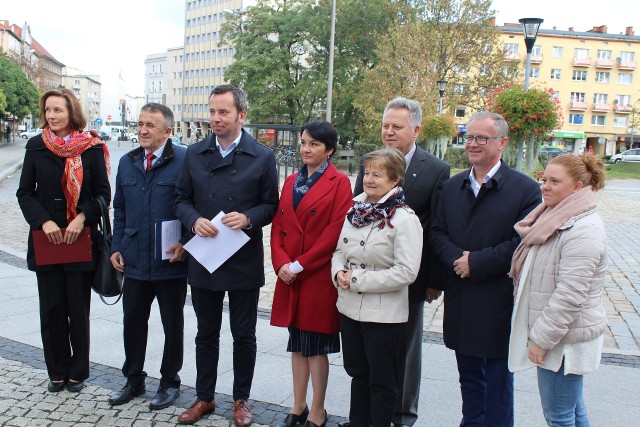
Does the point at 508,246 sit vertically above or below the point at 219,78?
below

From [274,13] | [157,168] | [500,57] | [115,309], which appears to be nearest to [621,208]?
[500,57]

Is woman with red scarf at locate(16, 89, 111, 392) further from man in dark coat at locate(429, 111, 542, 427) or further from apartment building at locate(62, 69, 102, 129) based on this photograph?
apartment building at locate(62, 69, 102, 129)

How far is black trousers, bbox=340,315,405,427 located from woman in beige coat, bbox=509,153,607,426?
742 mm

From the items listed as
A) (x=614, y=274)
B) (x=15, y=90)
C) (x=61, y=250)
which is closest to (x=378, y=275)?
(x=61, y=250)

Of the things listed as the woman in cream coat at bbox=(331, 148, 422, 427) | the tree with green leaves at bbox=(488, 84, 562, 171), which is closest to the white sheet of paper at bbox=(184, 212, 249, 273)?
the woman in cream coat at bbox=(331, 148, 422, 427)

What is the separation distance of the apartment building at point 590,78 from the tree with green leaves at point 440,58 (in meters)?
43.0

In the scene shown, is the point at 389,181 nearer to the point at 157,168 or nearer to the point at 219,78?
the point at 157,168

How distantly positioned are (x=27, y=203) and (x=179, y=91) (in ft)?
381

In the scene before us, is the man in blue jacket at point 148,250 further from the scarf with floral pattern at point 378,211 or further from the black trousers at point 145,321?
the scarf with floral pattern at point 378,211

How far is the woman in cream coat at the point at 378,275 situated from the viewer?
3.36 metres

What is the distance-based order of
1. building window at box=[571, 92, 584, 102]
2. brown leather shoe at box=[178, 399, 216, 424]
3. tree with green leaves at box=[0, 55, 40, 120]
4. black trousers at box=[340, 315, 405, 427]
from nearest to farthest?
black trousers at box=[340, 315, 405, 427]
brown leather shoe at box=[178, 399, 216, 424]
tree with green leaves at box=[0, 55, 40, 120]
building window at box=[571, 92, 584, 102]

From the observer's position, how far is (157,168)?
4.16 meters

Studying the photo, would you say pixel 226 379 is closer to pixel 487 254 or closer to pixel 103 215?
pixel 103 215

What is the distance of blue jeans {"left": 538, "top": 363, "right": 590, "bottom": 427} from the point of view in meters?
3.00
